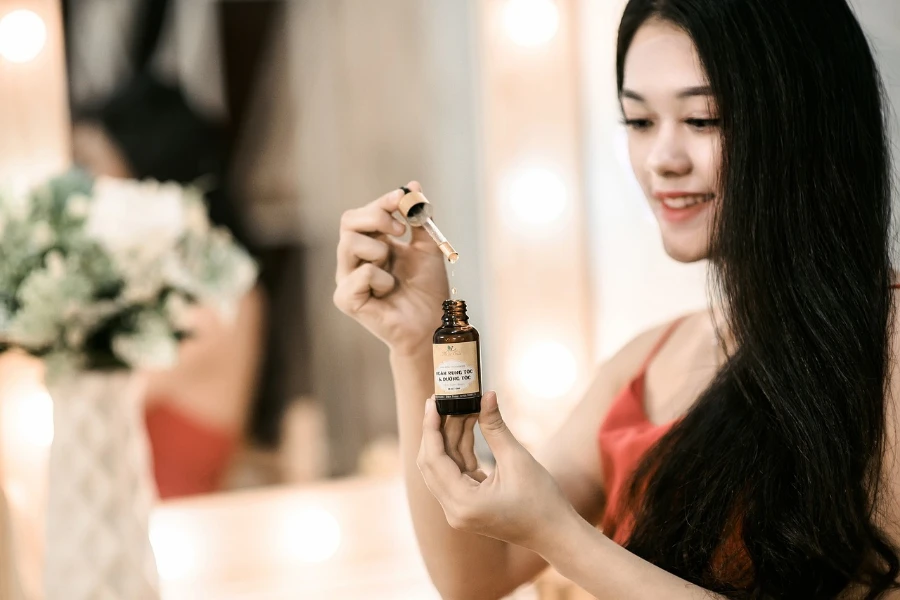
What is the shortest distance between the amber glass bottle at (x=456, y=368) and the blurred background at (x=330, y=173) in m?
0.78

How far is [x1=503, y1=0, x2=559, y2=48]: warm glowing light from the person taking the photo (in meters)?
1.84

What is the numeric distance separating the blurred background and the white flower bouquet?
335mm

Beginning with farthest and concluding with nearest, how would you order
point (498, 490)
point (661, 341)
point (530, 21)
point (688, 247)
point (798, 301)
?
point (530, 21)
point (661, 341)
point (688, 247)
point (798, 301)
point (498, 490)

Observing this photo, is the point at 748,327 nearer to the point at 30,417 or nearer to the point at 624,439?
the point at 624,439

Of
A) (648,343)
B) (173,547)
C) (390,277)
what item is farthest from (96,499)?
(648,343)

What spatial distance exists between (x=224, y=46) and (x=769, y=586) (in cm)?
125

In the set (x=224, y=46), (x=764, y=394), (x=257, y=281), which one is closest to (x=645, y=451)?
(x=764, y=394)

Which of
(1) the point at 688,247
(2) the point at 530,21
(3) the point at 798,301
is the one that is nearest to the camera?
(3) the point at 798,301

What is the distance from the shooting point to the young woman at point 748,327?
883mm

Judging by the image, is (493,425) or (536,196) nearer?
(493,425)

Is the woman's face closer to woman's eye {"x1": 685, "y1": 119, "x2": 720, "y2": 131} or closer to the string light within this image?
woman's eye {"x1": 685, "y1": 119, "x2": 720, "y2": 131}

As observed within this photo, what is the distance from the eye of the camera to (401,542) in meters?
1.81

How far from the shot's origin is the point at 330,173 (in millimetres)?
1720

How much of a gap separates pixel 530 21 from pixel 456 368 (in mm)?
1157
